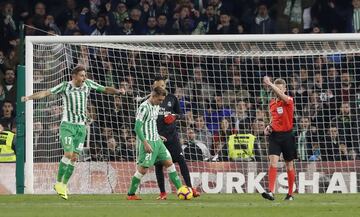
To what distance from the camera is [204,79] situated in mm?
22453

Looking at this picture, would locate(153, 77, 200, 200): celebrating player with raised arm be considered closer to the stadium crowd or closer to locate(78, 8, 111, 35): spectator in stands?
the stadium crowd

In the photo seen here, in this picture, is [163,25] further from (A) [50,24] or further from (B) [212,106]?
(B) [212,106]

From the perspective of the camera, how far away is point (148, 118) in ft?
58.4

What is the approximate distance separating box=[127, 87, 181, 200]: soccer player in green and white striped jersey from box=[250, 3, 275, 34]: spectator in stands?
7829 mm

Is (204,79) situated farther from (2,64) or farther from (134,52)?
(2,64)

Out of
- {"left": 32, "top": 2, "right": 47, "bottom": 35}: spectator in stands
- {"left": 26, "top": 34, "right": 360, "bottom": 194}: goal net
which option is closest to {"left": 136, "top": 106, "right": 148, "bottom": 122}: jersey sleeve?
{"left": 26, "top": 34, "right": 360, "bottom": 194}: goal net

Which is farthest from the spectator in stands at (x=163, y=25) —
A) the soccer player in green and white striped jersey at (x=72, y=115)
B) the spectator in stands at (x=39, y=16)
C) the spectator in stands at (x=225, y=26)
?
the soccer player in green and white striped jersey at (x=72, y=115)

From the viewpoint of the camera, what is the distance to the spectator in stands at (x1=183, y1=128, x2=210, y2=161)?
21.5 meters

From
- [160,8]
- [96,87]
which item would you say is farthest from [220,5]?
[96,87]

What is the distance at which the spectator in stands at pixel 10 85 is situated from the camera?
2412cm

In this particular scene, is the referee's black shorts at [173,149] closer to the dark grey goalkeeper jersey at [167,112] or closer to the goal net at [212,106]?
the dark grey goalkeeper jersey at [167,112]

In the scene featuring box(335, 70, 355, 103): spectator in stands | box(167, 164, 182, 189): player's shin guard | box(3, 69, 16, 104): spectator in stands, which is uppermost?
box(3, 69, 16, 104): spectator in stands

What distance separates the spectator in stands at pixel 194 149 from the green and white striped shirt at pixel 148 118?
3630 mm

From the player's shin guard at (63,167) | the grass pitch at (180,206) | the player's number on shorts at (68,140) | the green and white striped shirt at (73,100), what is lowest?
the grass pitch at (180,206)
